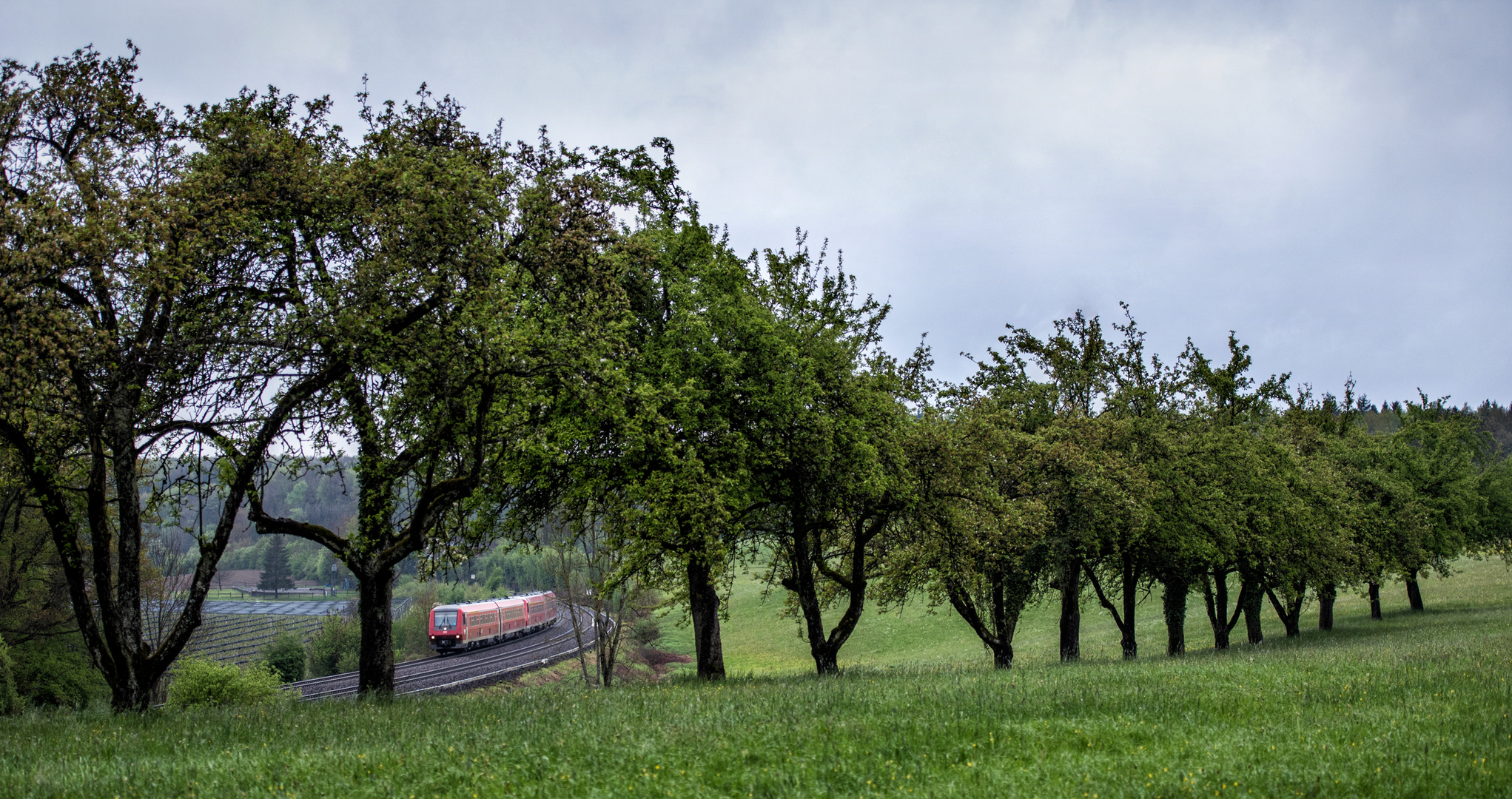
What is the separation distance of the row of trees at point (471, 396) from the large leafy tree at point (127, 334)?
6 centimetres

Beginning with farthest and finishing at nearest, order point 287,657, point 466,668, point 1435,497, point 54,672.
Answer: point 287,657, point 466,668, point 1435,497, point 54,672

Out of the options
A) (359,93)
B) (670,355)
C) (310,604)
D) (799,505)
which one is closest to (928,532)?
(799,505)

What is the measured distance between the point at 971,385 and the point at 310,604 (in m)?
117

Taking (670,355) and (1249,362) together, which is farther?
(1249,362)

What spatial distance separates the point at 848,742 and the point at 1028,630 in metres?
57.8

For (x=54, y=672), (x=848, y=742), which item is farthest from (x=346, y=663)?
(x=848, y=742)

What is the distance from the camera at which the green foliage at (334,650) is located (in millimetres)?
55062

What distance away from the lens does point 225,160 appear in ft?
41.9

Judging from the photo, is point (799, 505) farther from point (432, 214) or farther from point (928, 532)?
point (432, 214)

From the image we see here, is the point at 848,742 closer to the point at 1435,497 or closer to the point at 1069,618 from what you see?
the point at 1069,618

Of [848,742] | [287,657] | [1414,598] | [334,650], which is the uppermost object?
[848,742]

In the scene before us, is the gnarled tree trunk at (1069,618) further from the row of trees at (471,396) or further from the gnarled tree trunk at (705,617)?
the gnarled tree trunk at (705,617)

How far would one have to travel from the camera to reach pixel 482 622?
5997 centimetres

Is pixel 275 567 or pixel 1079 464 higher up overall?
pixel 1079 464
